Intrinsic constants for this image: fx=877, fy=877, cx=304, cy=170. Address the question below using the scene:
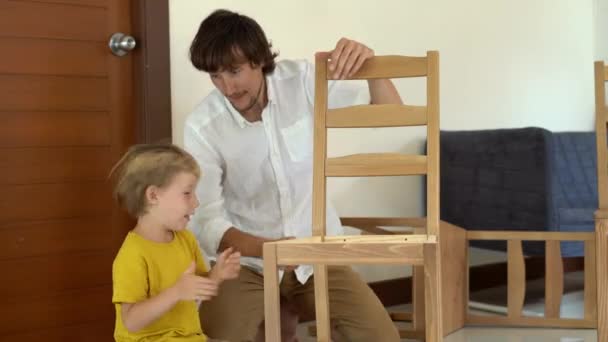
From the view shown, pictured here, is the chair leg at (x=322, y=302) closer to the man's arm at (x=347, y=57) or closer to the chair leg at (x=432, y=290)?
the chair leg at (x=432, y=290)

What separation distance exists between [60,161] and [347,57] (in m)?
0.85

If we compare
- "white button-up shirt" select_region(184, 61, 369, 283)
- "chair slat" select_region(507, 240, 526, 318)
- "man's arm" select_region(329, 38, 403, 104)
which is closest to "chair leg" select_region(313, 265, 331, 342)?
"white button-up shirt" select_region(184, 61, 369, 283)

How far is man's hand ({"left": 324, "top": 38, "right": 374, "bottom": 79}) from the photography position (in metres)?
1.88

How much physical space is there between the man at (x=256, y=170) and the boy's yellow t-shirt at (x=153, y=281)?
207mm

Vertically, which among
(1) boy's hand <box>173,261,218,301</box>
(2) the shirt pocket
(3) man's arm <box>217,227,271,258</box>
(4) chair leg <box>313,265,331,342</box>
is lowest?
(4) chair leg <box>313,265,331,342</box>

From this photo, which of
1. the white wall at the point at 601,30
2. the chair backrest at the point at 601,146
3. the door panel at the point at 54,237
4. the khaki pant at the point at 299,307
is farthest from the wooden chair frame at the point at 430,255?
the white wall at the point at 601,30

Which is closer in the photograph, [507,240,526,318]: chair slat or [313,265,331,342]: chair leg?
[313,265,331,342]: chair leg

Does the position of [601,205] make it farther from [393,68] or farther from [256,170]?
[256,170]

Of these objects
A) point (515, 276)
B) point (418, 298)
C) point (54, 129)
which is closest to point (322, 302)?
point (418, 298)

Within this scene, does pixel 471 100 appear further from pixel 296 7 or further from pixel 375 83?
pixel 375 83

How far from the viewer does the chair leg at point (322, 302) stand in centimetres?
191

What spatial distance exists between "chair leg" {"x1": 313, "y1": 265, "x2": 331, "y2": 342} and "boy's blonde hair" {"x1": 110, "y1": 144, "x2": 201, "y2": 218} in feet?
1.21

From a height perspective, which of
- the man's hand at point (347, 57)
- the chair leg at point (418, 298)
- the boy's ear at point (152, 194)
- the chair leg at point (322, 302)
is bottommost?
the chair leg at point (418, 298)

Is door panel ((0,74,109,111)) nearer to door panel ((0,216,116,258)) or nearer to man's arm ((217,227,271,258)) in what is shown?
door panel ((0,216,116,258))
